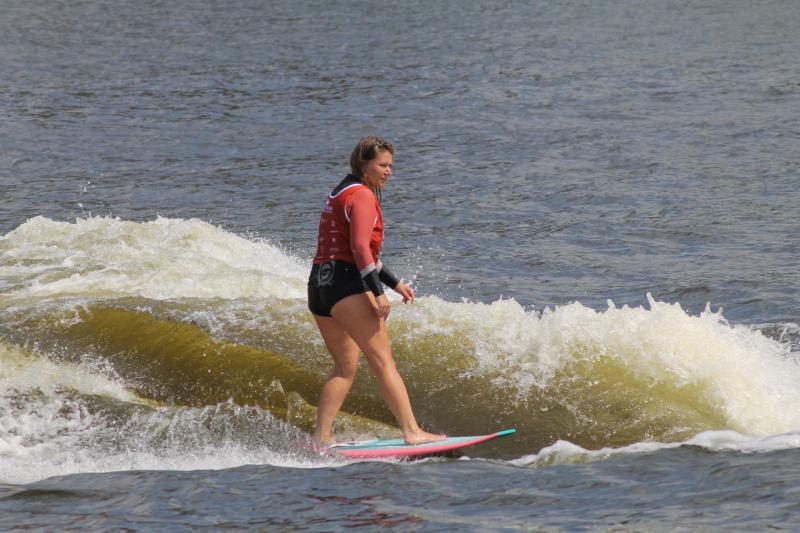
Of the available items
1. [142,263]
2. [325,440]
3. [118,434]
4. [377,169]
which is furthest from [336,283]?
[142,263]

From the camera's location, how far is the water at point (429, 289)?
7863mm

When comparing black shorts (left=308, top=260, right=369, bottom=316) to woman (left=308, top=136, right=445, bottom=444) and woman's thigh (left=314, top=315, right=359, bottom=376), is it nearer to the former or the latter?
woman (left=308, top=136, right=445, bottom=444)

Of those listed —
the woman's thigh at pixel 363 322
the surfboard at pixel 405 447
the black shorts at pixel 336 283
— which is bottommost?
the surfboard at pixel 405 447

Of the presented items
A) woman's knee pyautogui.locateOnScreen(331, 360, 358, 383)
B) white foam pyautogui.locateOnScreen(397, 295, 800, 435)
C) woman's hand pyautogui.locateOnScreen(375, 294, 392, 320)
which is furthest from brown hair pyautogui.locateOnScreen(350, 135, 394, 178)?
white foam pyautogui.locateOnScreen(397, 295, 800, 435)

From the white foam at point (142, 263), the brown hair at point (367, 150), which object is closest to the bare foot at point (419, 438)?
the brown hair at point (367, 150)

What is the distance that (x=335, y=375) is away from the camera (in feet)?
28.6

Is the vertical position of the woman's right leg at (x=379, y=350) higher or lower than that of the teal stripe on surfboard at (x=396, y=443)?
higher

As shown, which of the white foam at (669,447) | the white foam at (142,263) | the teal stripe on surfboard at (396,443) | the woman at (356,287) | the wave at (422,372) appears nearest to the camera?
the white foam at (669,447)

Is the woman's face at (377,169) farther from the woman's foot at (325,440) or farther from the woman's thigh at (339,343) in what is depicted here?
the woman's foot at (325,440)

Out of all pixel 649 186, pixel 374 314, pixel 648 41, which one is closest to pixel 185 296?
pixel 374 314

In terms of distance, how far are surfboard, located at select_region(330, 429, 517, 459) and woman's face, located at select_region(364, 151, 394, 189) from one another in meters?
1.88

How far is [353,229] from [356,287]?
456 mm

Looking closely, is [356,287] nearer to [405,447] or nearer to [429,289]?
[405,447]

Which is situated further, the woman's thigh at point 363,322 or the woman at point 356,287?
the woman's thigh at point 363,322
